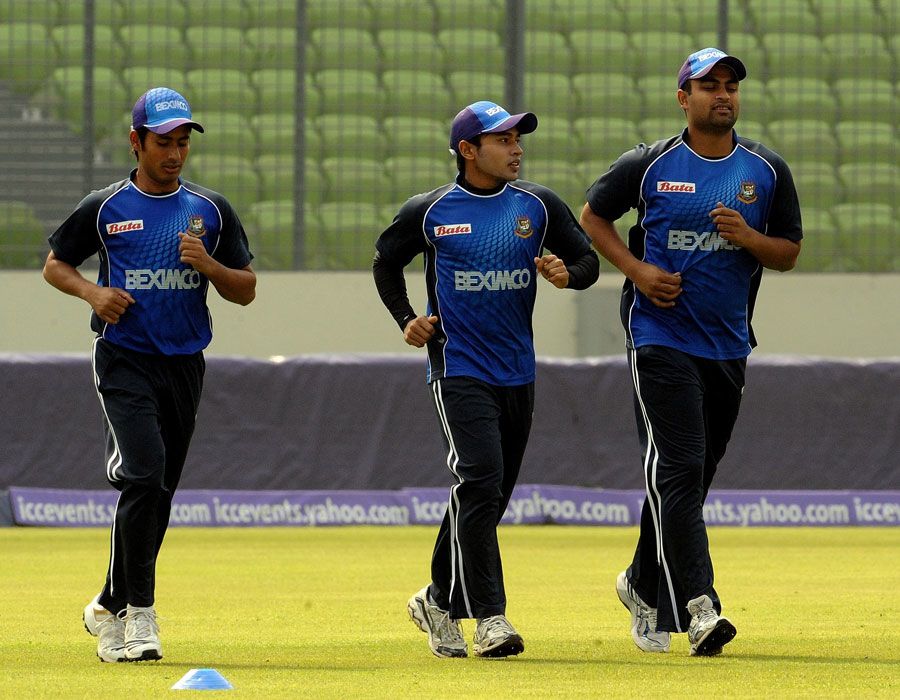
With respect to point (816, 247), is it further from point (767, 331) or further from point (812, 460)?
point (812, 460)

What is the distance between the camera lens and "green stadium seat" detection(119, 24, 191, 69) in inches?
741

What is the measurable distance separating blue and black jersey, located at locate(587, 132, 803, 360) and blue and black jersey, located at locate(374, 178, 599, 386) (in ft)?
0.91

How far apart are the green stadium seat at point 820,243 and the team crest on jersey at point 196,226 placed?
1343cm

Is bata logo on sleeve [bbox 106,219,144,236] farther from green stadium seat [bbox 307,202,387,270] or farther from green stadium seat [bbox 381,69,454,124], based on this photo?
green stadium seat [bbox 381,69,454,124]

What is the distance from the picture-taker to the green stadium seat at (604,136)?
19.3m

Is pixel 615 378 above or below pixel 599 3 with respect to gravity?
below

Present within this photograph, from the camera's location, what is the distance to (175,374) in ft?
21.8

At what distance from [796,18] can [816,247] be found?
2.38 m

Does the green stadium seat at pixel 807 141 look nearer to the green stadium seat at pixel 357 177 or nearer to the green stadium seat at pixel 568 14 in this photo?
the green stadium seat at pixel 568 14

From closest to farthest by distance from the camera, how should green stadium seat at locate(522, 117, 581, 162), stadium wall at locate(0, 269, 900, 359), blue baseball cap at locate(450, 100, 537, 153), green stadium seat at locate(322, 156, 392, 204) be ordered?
blue baseball cap at locate(450, 100, 537, 153), stadium wall at locate(0, 269, 900, 359), green stadium seat at locate(322, 156, 392, 204), green stadium seat at locate(522, 117, 581, 162)

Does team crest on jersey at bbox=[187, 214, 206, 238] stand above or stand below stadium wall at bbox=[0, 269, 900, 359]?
above

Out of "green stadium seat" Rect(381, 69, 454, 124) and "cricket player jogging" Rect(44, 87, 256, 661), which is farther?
"green stadium seat" Rect(381, 69, 454, 124)

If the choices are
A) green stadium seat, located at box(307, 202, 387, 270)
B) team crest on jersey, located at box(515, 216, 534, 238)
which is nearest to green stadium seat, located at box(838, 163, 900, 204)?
green stadium seat, located at box(307, 202, 387, 270)

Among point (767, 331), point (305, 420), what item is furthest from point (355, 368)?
point (767, 331)
